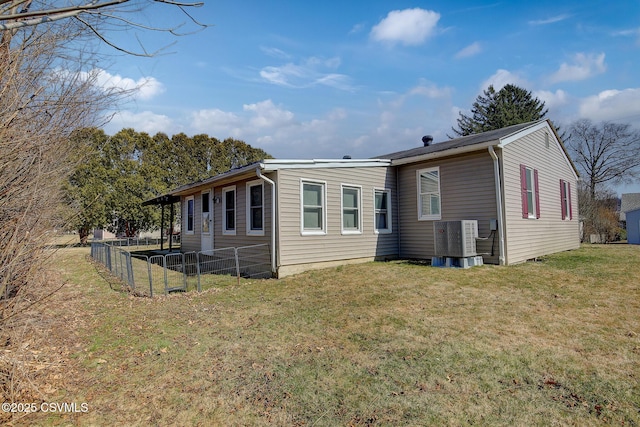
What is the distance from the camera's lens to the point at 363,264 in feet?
30.8

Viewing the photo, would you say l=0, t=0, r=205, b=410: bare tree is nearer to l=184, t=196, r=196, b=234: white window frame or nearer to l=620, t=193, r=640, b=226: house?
l=184, t=196, r=196, b=234: white window frame

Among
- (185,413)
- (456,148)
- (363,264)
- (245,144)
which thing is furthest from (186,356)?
(245,144)

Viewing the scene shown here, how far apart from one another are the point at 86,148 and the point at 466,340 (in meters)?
5.82

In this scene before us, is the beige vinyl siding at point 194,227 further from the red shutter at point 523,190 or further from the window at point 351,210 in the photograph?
the red shutter at point 523,190

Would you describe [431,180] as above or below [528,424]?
above

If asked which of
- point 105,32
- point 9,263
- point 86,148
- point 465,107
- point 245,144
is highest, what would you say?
point 465,107

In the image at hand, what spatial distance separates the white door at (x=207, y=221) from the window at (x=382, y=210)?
5795 millimetres

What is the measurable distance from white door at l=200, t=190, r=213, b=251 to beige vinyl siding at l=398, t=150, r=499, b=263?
6582 mm

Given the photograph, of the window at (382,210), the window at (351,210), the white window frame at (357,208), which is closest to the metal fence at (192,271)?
the white window frame at (357,208)

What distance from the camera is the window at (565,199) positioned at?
41.4ft

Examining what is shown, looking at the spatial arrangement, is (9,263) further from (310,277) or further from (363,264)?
(363,264)

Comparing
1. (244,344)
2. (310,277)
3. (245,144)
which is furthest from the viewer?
(245,144)

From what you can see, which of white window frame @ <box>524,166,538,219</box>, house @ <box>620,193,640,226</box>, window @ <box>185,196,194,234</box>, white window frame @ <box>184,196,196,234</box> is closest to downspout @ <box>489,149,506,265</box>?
white window frame @ <box>524,166,538,219</box>

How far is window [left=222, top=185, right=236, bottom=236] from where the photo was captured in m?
10.8
